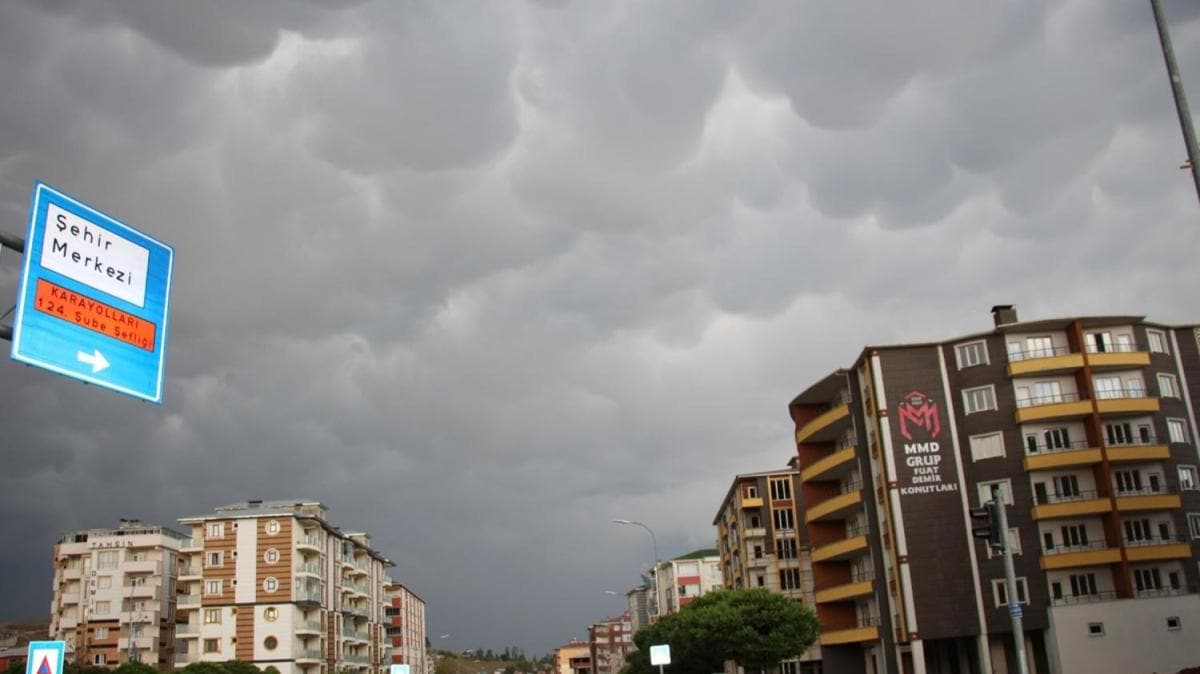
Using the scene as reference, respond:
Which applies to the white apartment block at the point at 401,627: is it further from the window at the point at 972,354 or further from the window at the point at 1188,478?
the window at the point at 1188,478

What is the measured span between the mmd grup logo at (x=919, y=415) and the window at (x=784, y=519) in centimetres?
3770

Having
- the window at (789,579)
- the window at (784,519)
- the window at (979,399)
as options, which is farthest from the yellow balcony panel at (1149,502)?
the window at (789,579)

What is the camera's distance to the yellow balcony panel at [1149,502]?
202ft

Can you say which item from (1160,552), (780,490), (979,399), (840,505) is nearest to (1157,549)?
(1160,552)

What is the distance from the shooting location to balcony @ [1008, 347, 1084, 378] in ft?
211

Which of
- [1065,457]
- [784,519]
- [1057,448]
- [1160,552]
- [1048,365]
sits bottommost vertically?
[1160,552]

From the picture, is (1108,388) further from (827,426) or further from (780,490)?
(780,490)

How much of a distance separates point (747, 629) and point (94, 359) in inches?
2317

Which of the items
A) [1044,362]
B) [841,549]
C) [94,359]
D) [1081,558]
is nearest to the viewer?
[94,359]

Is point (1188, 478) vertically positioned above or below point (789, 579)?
above

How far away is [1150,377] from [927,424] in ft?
46.3

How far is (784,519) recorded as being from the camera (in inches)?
4011

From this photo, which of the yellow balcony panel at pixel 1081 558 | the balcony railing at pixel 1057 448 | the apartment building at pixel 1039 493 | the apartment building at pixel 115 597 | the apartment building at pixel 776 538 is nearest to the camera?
the apartment building at pixel 1039 493

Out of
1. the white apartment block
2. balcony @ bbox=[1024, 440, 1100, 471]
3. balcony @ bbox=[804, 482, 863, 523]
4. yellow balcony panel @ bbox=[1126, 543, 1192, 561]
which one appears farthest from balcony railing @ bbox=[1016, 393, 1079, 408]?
the white apartment block
